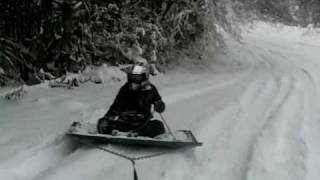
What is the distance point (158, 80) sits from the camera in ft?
51.4

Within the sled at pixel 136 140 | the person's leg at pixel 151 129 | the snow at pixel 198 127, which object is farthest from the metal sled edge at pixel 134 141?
the person's leg at pixel 151 129

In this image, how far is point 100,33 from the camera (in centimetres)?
1567

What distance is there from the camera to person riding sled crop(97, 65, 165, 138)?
324 inches

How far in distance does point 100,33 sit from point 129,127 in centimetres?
773

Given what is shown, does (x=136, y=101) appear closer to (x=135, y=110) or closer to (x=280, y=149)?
(x=135, y=110)

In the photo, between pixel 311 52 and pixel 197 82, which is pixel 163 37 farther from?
pixel 311 52

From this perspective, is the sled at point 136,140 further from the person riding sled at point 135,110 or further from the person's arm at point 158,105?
the person's arm at point 158,105

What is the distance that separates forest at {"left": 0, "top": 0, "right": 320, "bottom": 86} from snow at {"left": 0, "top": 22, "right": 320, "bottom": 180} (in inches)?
30.1

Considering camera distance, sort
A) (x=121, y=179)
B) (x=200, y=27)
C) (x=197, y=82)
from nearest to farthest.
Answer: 1. (x=121, y=179)
2. (x=197, y=82)
3. (x=200, y=27)

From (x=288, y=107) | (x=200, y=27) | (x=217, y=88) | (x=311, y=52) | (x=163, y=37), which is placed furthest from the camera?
(x=311, y=52)

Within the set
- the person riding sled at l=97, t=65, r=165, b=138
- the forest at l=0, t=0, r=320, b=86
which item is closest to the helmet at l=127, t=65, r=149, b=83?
the person riding sled at l=97, t=65, r=165, b=138

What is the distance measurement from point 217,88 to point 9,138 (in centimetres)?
686

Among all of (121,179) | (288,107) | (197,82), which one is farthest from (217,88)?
(121,179)

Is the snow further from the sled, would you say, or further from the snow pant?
the snow pant
